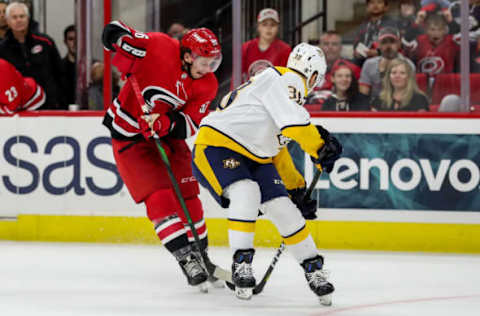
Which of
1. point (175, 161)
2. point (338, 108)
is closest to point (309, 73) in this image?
point (175, 161)

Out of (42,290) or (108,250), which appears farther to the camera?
(108,250)

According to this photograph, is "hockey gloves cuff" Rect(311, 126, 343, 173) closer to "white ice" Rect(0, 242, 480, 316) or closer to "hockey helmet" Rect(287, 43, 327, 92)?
"hockey helmet" Rect(287, 43, 327, 92)

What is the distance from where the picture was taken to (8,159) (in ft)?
16.9

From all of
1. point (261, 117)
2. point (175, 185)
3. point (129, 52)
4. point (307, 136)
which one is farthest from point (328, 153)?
point (129, 52)

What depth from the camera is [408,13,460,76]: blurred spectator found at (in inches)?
191

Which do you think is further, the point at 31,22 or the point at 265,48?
the point at 31,22

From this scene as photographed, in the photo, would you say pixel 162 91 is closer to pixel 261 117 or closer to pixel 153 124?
pixel 153 124

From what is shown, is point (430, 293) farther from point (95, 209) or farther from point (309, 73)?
point (95, 209)

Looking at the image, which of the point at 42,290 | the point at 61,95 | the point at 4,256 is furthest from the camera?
the point at 61,95

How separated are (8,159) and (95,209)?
1.97 ft

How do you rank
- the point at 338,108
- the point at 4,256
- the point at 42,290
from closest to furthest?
1. the point at 42,290
2. the point at 4,256
3. the point at 338,108

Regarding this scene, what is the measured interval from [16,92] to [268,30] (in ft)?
5.06

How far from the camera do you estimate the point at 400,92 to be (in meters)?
4.93

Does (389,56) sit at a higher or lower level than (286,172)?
higher
